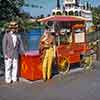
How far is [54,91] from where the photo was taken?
10547mm

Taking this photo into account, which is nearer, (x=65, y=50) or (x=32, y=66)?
(x=32, y=66)

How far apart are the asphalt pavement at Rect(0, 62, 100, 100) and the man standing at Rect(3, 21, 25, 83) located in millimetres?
331

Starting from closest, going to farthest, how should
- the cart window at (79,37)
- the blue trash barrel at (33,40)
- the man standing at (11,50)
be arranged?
the man standing at (11,50) → the cart window at (79,37) → the blue trash barrel at (33,40)

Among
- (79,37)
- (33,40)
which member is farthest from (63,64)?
(33,40)

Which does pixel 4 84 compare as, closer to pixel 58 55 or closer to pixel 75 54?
pixel 58 55

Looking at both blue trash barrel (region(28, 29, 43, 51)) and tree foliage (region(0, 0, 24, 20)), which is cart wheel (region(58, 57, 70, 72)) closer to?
tree foliage (region(0, 0, 24, 20))

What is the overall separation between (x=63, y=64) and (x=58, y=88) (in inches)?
117

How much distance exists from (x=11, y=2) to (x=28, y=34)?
3.32 metres

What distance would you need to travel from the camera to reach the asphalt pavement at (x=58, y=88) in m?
9.83

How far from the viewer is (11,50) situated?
38.6 feet

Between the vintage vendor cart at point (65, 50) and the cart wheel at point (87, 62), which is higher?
the vintage vendor cart at point (65, 50)

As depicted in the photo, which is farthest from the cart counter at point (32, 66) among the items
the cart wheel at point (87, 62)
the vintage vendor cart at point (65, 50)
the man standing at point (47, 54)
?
the cart wheel at point (87, 62)

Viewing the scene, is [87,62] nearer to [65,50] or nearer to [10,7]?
[65,50]

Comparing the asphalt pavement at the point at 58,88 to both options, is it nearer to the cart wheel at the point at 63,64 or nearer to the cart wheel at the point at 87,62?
the cart wheel at the point at 63,64
